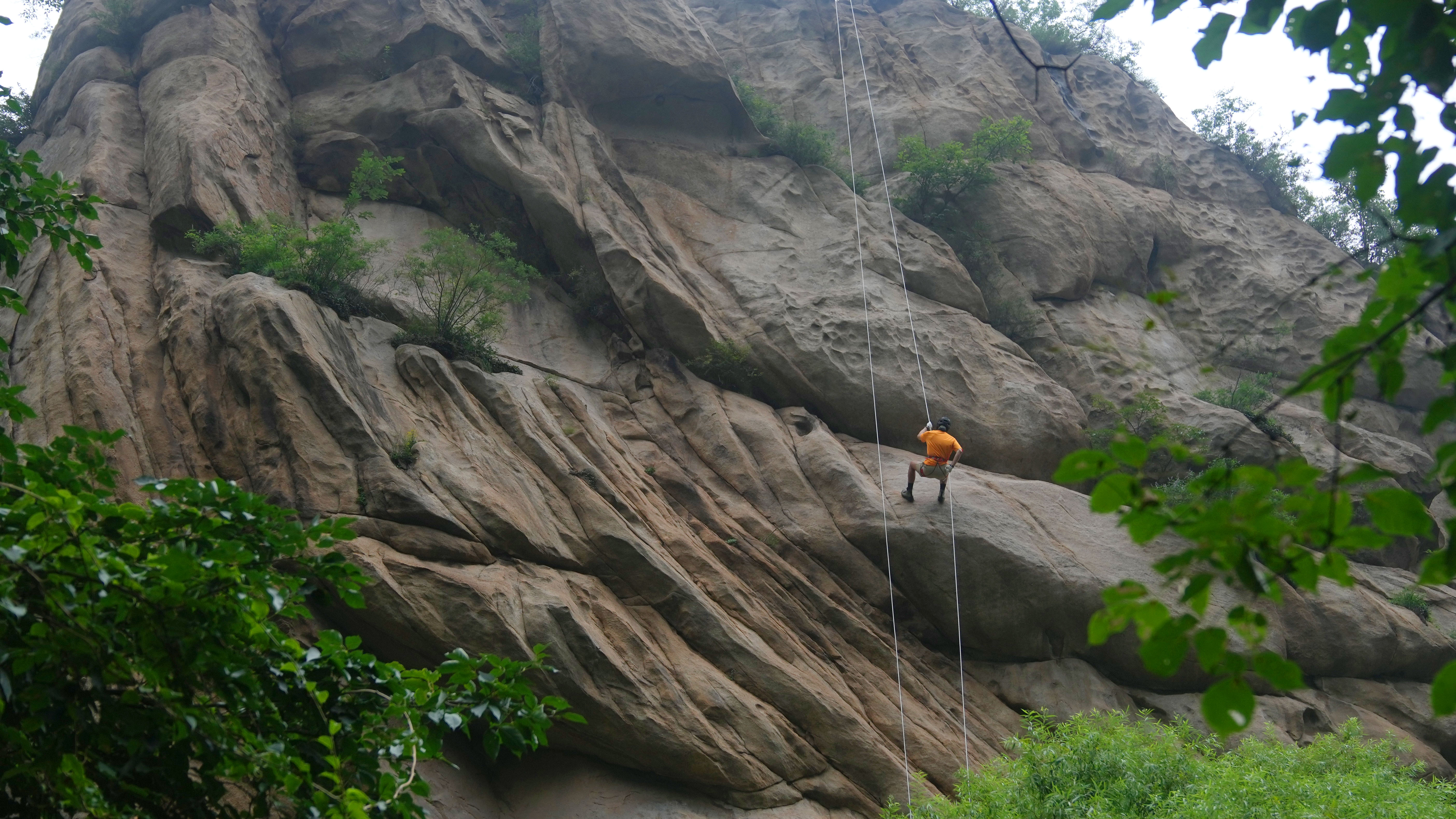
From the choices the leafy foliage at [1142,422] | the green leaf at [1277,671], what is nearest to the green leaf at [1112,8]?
the green leaf at [1277,671]

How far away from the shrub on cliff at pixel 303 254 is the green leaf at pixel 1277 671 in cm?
1334

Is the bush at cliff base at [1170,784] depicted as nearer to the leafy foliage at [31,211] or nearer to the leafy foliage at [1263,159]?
the leafy foliage at [31,211]

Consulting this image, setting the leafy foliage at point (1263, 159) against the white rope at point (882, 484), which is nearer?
the white rope at point (882, 484)

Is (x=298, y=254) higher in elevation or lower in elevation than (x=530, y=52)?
lower

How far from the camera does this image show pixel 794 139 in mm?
21250

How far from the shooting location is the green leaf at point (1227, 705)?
206cm

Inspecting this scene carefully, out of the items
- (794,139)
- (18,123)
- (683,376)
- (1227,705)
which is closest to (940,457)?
(683,376)

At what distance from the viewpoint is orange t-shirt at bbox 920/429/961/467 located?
1419cm

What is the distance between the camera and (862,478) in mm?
15180

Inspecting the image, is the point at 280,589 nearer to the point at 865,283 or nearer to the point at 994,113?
the point at 865,283

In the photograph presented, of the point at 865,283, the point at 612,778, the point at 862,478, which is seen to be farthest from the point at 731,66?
the point at 612,778

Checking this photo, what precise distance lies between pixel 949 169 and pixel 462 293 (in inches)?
487

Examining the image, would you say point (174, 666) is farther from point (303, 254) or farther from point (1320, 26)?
point (303, 254)

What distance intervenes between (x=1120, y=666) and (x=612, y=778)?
849 cm
